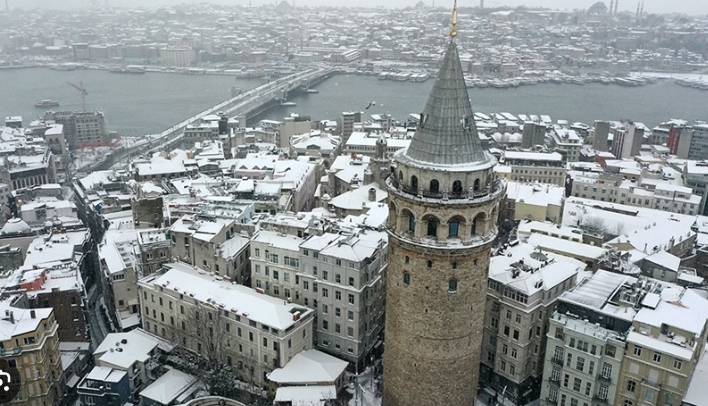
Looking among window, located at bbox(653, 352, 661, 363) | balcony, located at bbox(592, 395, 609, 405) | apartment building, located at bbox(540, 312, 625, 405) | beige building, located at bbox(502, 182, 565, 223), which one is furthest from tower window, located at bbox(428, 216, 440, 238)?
beige building, located at bbox(502, 182, 565, 223)

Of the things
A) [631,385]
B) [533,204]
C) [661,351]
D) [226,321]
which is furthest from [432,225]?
[533,204]

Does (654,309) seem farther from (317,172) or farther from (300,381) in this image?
(317,172)

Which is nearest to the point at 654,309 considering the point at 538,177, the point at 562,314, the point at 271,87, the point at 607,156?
the point at 562,314

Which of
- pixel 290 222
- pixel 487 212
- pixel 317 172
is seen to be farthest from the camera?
pixel 317 172

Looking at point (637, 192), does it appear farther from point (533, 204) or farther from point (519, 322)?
point (519, 322)

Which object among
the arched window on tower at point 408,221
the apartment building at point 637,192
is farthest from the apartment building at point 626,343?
the apartment building at point 637,192

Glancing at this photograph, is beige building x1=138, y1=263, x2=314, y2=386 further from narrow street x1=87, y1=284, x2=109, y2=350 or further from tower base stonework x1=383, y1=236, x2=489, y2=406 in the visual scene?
tower base stonework x1=383, y1=236, x2=489, y2=406

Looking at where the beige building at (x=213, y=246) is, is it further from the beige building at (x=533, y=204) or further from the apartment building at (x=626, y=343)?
the beige building at (x=533, y=204)
